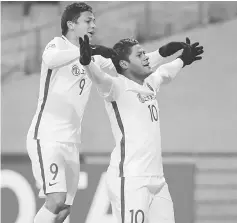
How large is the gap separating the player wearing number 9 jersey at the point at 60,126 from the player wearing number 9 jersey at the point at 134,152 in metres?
0.42

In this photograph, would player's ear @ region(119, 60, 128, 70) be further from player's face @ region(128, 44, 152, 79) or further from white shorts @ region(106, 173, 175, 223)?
white shorts @ region(106, 173, 175, 223)

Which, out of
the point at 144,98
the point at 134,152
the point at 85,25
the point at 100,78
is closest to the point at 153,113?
the point at 144,98

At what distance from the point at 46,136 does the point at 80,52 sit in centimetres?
76

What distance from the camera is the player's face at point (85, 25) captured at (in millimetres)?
4258

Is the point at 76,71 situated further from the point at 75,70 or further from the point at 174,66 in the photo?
the point at 174,66

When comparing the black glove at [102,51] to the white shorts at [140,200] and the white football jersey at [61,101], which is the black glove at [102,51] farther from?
the white shorts at [140,200]

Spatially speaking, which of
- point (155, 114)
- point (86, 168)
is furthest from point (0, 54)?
point (155, 114)

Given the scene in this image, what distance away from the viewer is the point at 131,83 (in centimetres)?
388

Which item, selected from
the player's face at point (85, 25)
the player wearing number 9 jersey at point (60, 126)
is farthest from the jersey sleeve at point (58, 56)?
the player's face at point (85, 25)

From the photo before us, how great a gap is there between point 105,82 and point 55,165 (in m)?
0.69

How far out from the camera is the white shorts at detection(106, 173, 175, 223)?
3.65 metres

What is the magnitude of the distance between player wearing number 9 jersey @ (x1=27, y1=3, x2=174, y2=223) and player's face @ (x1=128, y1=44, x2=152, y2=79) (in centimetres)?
35

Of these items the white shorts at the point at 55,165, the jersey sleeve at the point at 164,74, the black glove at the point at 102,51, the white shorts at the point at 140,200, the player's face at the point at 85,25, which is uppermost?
the player's face at the point at 85,25

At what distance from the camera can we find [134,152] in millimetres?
Answer: 3738
